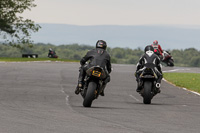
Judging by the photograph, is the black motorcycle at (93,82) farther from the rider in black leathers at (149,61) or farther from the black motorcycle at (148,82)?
the rider in black leathers at (149,61)

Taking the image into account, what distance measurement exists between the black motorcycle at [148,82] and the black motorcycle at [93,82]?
2.00 meters

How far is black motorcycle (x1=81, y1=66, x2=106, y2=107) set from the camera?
45.8ft

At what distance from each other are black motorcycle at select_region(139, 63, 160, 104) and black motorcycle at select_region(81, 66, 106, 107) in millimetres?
2003

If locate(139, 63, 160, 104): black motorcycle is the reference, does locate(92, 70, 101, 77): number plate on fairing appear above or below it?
above

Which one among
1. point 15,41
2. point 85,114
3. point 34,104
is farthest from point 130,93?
point 15,41

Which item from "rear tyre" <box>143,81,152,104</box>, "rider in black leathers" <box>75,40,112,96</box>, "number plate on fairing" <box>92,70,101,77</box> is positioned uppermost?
"rider in black leathers" <box>75,40,112,96</box>

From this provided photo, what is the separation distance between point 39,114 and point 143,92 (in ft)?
16.6

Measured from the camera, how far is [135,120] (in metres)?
11.4

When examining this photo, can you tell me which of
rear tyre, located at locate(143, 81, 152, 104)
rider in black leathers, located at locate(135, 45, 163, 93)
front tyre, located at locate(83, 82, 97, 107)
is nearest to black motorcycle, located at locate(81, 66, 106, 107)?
front tyre, located at locate(83, 82, 97, 107)

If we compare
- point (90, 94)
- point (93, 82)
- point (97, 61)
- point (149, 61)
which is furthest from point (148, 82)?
point (90, 94)

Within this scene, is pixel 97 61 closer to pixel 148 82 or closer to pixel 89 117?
pixel 148 82

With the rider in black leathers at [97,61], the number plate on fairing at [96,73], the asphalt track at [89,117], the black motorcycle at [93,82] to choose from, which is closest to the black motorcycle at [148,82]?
the asphalt track at [89,117]

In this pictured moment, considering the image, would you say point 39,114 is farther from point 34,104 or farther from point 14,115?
point 34,104

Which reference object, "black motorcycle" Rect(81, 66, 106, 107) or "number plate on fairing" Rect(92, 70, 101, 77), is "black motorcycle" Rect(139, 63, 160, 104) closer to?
"black motorcycle" Rect(81, 66, 106, 107)
